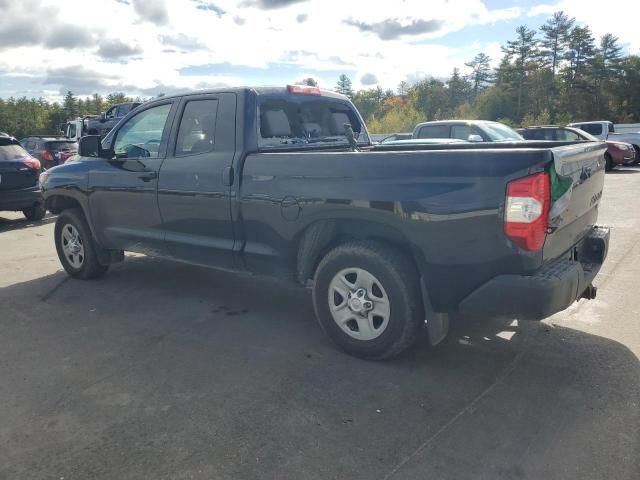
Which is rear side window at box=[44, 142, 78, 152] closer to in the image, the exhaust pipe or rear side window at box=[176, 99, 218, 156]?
rear side window at box=[176, 99, 218, 156]

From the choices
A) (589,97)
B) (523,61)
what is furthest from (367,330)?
(523,61)

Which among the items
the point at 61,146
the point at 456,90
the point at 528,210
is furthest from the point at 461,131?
the point at 456,90

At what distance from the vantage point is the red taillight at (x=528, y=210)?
118 inches

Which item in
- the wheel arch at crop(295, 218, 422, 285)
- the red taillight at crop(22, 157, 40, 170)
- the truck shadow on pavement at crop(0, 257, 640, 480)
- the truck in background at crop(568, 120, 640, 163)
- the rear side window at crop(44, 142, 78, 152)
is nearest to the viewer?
the truck shadow on pavement at crop(0, 257, 640, 480)

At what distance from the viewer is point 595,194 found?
405 centimetres

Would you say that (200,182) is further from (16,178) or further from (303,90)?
(16,178)

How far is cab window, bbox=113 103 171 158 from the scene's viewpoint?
5.03 meters

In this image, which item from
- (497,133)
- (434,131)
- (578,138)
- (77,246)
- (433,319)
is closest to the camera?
(433,319)

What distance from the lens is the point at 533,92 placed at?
6144cm

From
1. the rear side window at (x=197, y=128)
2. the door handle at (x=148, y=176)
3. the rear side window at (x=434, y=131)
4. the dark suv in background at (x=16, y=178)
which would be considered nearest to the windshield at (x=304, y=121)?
the rear side window at (x=197, y=128)

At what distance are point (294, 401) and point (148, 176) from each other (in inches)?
107

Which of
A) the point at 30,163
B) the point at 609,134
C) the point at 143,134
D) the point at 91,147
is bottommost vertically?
the point at 609,134

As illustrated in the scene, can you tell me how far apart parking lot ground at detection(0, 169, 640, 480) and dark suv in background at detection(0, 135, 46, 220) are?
5.10 m

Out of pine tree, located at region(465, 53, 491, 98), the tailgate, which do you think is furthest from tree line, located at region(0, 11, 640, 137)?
the tailgate
